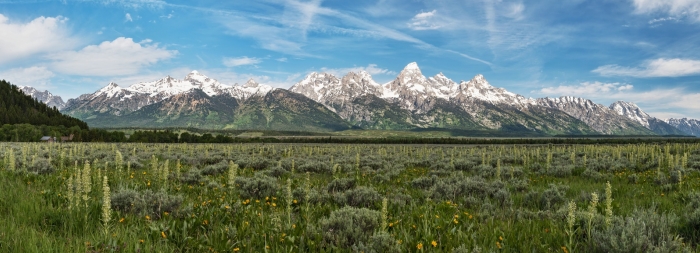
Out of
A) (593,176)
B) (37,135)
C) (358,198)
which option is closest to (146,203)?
(358,198)

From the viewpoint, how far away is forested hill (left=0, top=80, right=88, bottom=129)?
151m

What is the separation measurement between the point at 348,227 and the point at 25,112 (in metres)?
231

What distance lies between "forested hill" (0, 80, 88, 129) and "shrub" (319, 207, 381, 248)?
19175 cm

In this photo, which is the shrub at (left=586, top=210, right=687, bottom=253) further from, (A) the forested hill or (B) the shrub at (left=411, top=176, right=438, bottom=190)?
(A) the forested hill

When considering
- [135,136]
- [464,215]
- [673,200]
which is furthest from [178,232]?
[135,136]

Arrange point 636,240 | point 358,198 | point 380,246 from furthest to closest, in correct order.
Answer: point 358,198
point 380,246
point 636,240

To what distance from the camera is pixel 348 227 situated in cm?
621

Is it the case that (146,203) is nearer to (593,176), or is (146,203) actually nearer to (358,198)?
(358,198)

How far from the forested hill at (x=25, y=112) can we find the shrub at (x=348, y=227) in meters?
192

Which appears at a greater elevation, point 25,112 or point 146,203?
point 25,112

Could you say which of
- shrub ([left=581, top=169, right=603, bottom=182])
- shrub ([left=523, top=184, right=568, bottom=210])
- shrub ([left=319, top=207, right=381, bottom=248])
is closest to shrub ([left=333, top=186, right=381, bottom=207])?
shrub ([left=319, top=207, right=381, bottom=248])

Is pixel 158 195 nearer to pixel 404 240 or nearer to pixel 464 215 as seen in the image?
pixel 404 240

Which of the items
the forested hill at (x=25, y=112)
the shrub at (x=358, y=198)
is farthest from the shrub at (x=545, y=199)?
the forested hill at (x=25, y=112)

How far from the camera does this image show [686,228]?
6.62 m
